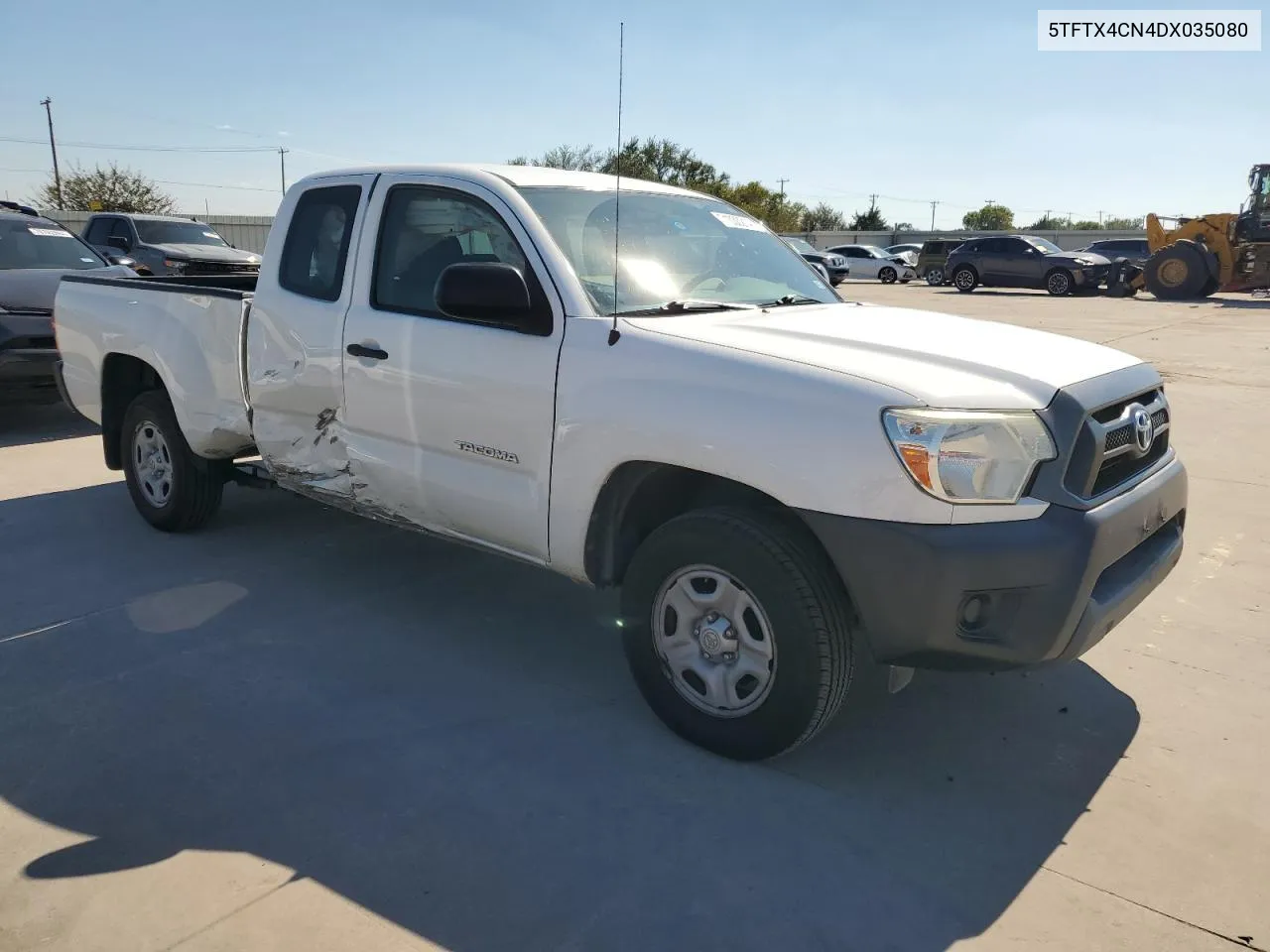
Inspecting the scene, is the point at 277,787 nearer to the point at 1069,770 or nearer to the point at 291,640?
the point at 291,640

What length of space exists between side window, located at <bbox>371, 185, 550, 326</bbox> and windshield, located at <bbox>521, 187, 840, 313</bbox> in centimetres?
21

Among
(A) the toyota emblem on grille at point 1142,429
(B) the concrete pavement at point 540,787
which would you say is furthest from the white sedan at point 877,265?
(A) the toyota emblem on grille at point 1142,429

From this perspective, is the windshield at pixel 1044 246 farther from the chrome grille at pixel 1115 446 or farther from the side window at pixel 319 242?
the side window at pixel 319 242

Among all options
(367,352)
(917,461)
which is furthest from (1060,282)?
(917,461)

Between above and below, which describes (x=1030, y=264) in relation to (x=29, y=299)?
above

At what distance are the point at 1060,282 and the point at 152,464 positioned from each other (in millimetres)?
27612

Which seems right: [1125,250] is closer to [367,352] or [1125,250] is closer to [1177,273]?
[1177,273]

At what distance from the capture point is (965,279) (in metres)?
30.8

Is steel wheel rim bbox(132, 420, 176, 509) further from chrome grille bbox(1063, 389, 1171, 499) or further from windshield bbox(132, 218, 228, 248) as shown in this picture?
windshield bbox(132, 218, 228, 248)

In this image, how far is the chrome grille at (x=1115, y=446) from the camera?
→ 9.66ft

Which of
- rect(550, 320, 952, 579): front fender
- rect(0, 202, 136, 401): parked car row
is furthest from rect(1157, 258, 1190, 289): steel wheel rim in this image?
rect(550, 320, 952, 579): front fender

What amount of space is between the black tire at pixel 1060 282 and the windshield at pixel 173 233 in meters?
22.2

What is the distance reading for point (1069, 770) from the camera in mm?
Answer: 3328

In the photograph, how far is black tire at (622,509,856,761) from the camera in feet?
9.88
